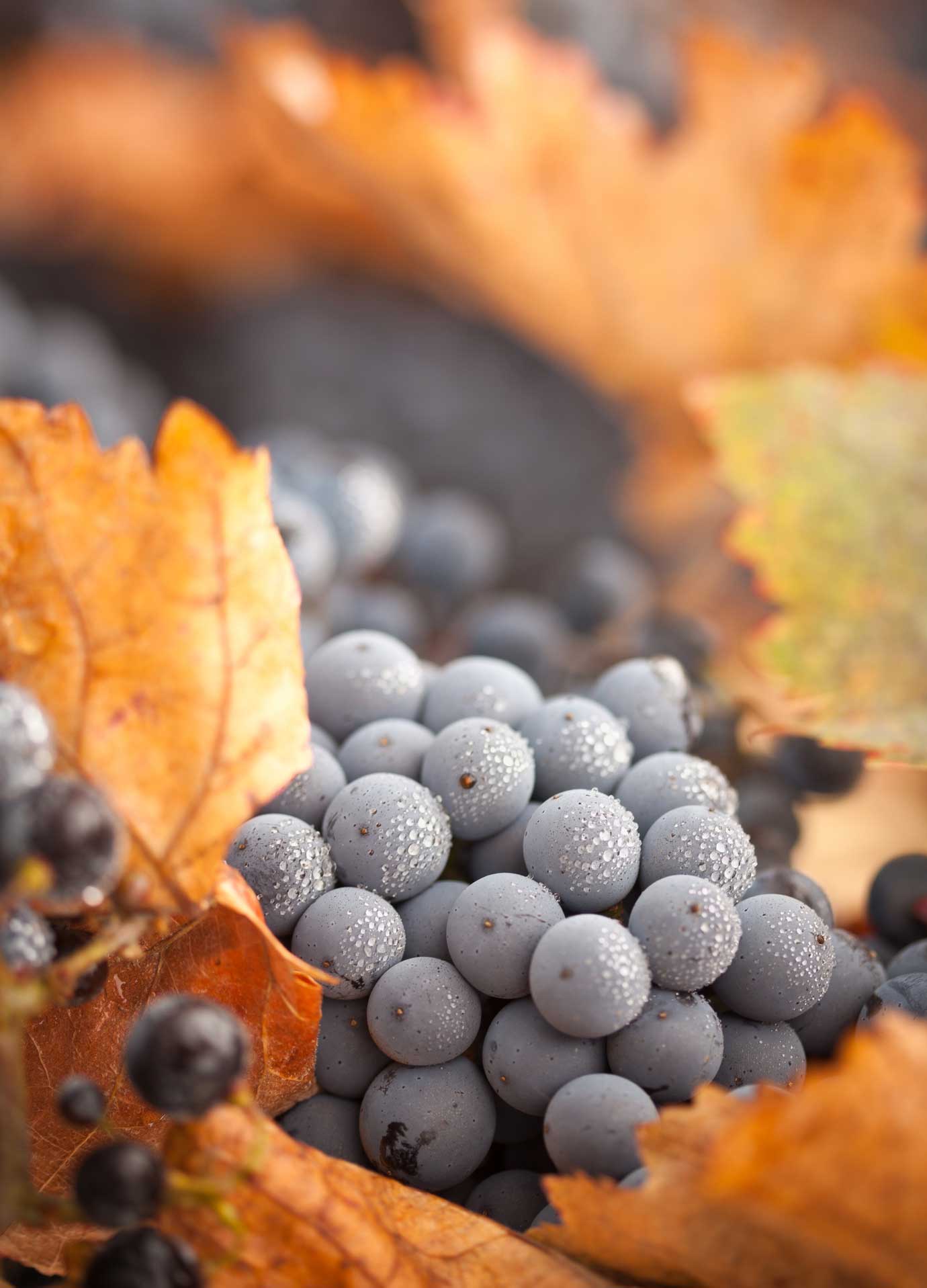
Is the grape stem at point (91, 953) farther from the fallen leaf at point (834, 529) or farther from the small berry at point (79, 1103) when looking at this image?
the fallen leaf at point (834, 529)

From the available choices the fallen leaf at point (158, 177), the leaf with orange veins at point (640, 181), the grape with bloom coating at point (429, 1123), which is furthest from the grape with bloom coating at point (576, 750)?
the fallen leaf at point (158, 177)

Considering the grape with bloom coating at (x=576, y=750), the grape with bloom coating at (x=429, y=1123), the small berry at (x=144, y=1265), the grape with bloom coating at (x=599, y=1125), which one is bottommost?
the small berry at (x=144, y=1265)

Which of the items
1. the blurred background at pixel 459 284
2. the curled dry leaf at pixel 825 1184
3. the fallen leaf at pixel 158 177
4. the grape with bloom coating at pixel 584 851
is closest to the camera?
the curled dry leaf at pixel 825 1184

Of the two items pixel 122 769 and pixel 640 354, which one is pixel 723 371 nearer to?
pixel 640 354

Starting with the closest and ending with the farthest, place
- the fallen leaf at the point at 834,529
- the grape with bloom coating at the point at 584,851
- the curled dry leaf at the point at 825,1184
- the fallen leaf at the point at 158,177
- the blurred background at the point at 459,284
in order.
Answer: the curled dry leaf at the point at 825,1184
the grape with bloom coating at the point at 584,851
the fallen leaf at the point at 834,529
the blurred background at the point at 459,284
the fallen leaf at the point at 158,177

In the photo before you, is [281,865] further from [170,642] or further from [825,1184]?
[825,1184]

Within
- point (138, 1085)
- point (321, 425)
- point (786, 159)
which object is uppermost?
point (786, 159)

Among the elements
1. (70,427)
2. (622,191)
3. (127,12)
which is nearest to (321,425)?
(622,191)
